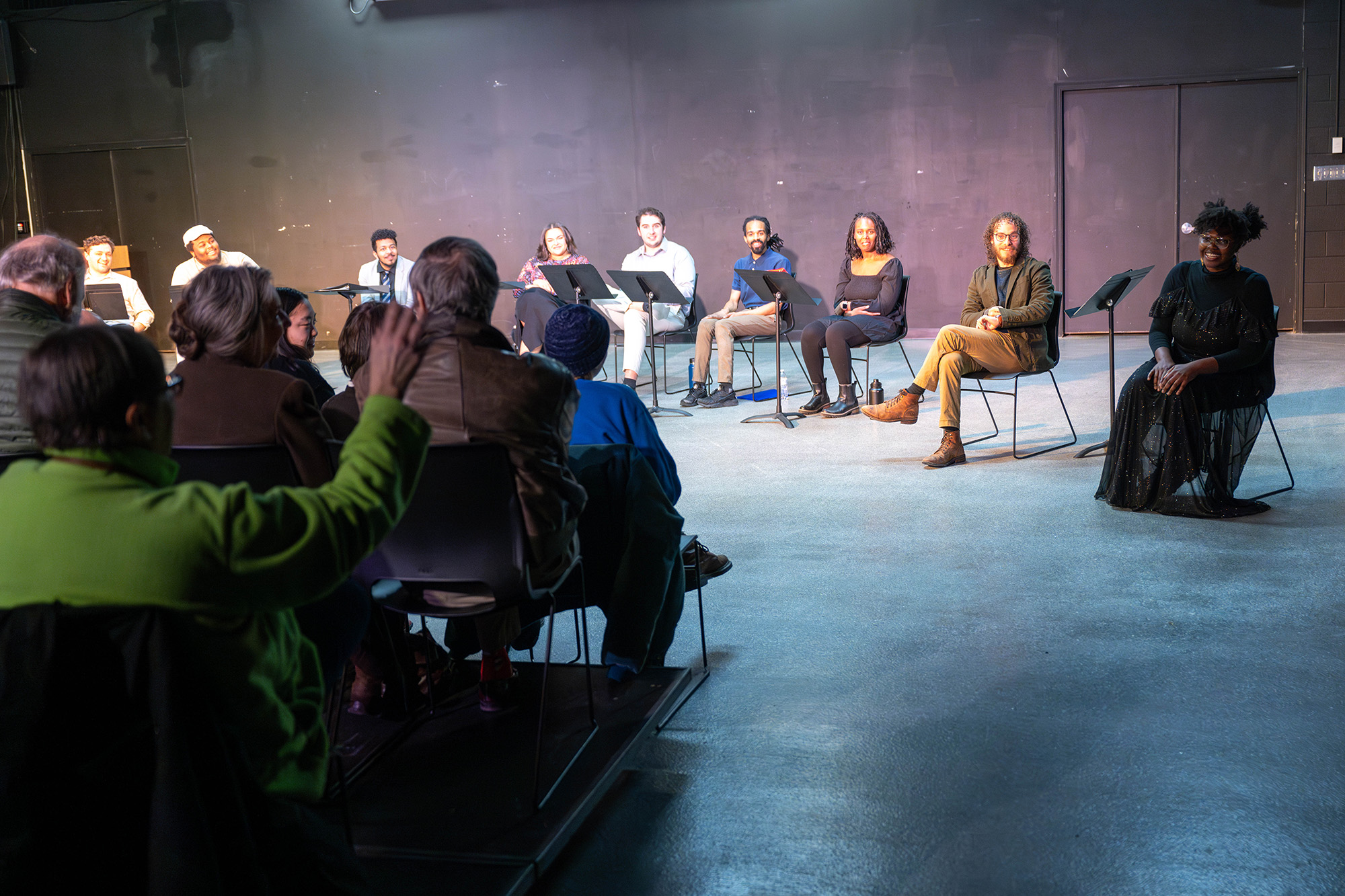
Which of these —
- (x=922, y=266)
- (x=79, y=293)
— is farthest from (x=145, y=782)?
(x=922, y=266)

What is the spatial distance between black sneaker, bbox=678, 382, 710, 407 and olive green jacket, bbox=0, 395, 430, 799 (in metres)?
5.57

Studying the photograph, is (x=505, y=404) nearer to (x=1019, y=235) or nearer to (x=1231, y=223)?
(x=1231, y=223)

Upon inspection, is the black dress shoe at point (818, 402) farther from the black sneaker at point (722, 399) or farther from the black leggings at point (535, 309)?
the black leggings at point (535, 309)

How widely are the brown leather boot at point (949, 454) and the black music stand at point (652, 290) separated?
1853mm

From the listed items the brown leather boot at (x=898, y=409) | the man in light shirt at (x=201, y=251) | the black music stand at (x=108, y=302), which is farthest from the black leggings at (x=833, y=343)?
the black music stand at (x=108, y=302)

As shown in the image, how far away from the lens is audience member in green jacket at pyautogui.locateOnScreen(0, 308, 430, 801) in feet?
4.11

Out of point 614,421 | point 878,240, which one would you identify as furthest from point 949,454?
point 614,421

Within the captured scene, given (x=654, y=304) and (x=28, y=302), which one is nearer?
(x=28, y=302)

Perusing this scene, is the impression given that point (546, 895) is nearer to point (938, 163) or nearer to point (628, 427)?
point (628, 427)

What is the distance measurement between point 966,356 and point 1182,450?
130 centimetres

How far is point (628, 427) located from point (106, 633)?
1.52 meters

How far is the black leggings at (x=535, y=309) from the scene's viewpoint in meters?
7.30

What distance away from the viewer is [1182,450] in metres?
4.09

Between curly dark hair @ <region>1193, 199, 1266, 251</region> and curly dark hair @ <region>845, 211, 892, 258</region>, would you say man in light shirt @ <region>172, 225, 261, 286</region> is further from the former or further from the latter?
curly dark hair @ <region>1193, 199, 1266, 251</region>
